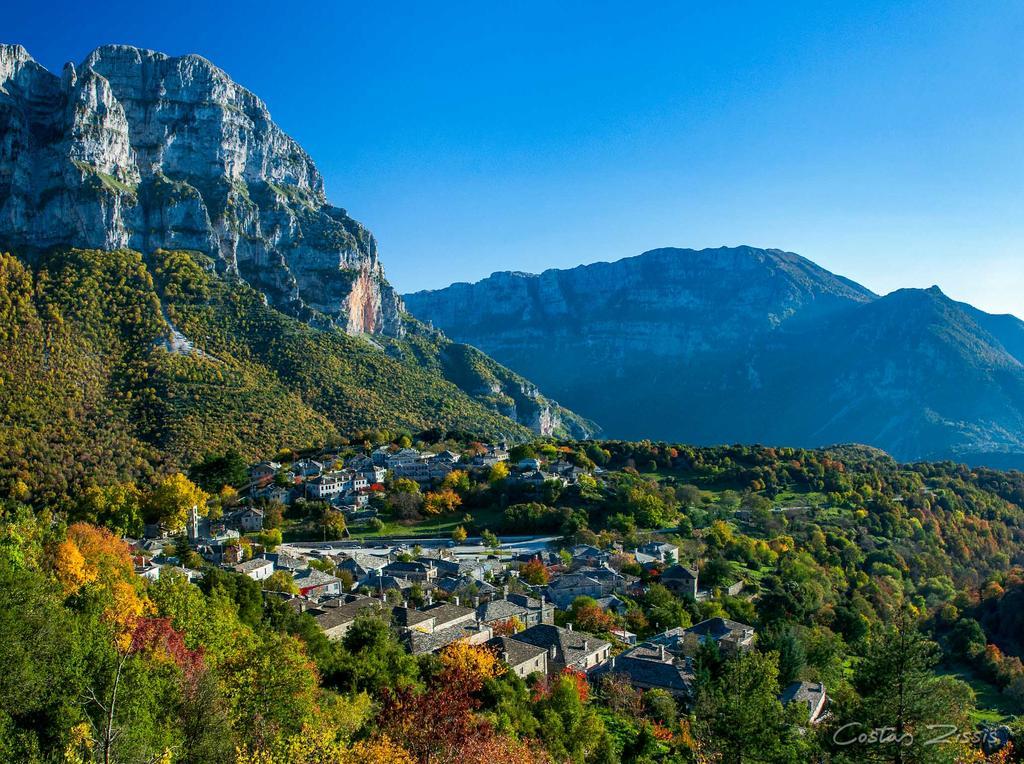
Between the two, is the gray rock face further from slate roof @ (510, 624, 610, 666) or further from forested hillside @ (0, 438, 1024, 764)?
slate roof @ (510, 624, 610, 666)

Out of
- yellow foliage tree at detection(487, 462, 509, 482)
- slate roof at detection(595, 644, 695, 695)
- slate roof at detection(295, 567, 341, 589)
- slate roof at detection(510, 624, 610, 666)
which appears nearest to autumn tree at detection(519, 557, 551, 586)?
slate roof at detection(295, 567, 341, 589)

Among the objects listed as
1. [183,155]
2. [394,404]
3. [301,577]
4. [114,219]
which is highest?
[183,155]

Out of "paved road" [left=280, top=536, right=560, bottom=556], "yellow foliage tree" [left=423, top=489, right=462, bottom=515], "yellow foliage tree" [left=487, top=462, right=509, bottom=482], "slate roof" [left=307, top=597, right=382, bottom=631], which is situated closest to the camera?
"slate roof" [left=307, top=597, right=382, bottom=631]

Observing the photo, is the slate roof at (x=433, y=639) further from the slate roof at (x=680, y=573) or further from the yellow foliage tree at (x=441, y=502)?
the yellow foliage tree at (x=441, y=502)

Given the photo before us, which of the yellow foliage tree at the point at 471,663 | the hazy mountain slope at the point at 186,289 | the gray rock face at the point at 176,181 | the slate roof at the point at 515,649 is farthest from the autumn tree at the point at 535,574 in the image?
the gray rock face at the point at 176,181

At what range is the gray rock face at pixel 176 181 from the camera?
10106 cm

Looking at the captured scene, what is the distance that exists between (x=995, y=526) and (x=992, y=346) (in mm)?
141974

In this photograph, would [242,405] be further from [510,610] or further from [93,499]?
[510,610]

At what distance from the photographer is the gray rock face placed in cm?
10106

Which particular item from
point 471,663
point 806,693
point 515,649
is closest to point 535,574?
point 515,649

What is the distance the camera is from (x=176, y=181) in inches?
4651

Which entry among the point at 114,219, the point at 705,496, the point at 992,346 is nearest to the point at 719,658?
the point at 705,496

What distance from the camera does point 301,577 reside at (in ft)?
140

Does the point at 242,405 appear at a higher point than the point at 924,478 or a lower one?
higher
